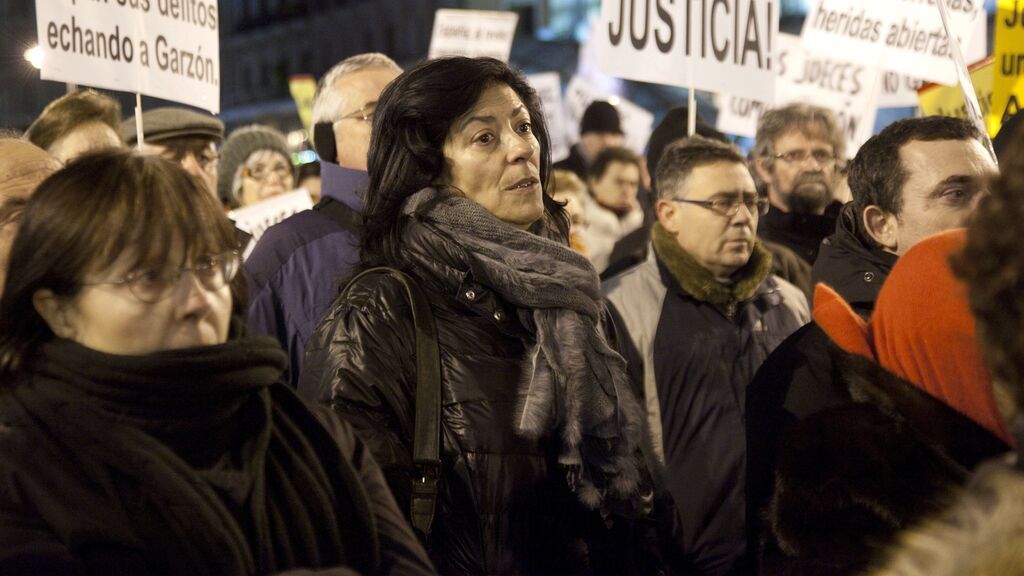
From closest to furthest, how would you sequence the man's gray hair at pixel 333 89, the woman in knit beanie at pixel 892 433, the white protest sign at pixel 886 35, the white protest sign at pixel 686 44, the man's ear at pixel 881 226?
the woman in knit beanie at pixel 892 433 → the man's ear at pixel 881 226 → the man's gray hair at pixel 333 89 → the white protest sign at pixel 686 44 → the white protest sign at pixel 886 35

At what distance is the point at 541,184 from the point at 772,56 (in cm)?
370

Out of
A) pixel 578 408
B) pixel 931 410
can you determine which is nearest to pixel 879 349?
pixel 931 410

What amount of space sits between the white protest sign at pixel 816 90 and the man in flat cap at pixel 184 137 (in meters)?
4.13

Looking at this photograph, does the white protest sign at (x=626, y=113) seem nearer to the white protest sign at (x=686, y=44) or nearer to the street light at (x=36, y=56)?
the white protest sign at (x=686, y=44)

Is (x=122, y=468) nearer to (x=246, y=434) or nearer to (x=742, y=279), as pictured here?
(x=246, y=434)

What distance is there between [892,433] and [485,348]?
1.08 meters

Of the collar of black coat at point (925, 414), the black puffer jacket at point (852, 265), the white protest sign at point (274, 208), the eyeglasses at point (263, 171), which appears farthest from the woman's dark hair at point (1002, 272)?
the eyeglasses at point (263, 171)

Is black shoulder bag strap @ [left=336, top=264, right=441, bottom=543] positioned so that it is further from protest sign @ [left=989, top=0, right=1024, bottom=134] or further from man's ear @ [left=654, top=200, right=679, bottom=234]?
protest sign @ [left=989, top=0, right=1024, bottom=134]

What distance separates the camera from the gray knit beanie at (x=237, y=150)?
866cm

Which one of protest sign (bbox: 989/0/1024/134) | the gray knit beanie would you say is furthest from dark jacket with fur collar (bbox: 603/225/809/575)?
the gray knit beanie

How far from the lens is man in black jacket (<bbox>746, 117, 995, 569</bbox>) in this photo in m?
3.52

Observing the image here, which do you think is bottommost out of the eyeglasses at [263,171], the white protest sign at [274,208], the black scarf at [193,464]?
the white protest sign at [274,208]

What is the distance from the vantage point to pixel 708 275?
5.46 m

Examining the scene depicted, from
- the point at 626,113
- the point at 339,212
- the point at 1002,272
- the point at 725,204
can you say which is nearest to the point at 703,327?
the point at 725,204
